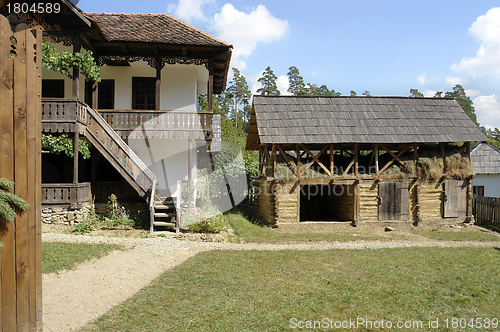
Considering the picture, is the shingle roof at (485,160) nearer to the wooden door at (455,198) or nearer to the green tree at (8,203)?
the wooden door at (455,198)

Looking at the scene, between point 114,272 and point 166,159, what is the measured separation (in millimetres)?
8681

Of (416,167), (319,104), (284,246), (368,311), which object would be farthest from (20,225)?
(416,167)

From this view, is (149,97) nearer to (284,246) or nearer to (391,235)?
(284,246)

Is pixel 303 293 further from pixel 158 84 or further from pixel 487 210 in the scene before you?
pixel 487 210

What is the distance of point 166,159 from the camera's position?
50.8 feet

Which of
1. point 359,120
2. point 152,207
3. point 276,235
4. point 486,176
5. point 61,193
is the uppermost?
point 359,120

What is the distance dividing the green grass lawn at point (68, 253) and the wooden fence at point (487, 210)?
Answer: 17774mm

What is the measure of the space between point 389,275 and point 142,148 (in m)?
12.0

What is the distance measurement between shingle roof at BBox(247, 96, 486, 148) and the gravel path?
5.07m

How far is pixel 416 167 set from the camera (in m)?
15.6

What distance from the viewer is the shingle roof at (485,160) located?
21.7 metres

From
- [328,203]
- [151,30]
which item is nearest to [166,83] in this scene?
[151,30]

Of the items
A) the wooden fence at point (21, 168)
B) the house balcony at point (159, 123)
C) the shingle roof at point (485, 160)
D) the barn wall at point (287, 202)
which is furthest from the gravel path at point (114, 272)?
the shingle roof at point (485, 160)

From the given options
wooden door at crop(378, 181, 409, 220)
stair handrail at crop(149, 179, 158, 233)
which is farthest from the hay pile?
stair handrail at crop(149, 179, 158, 233)
